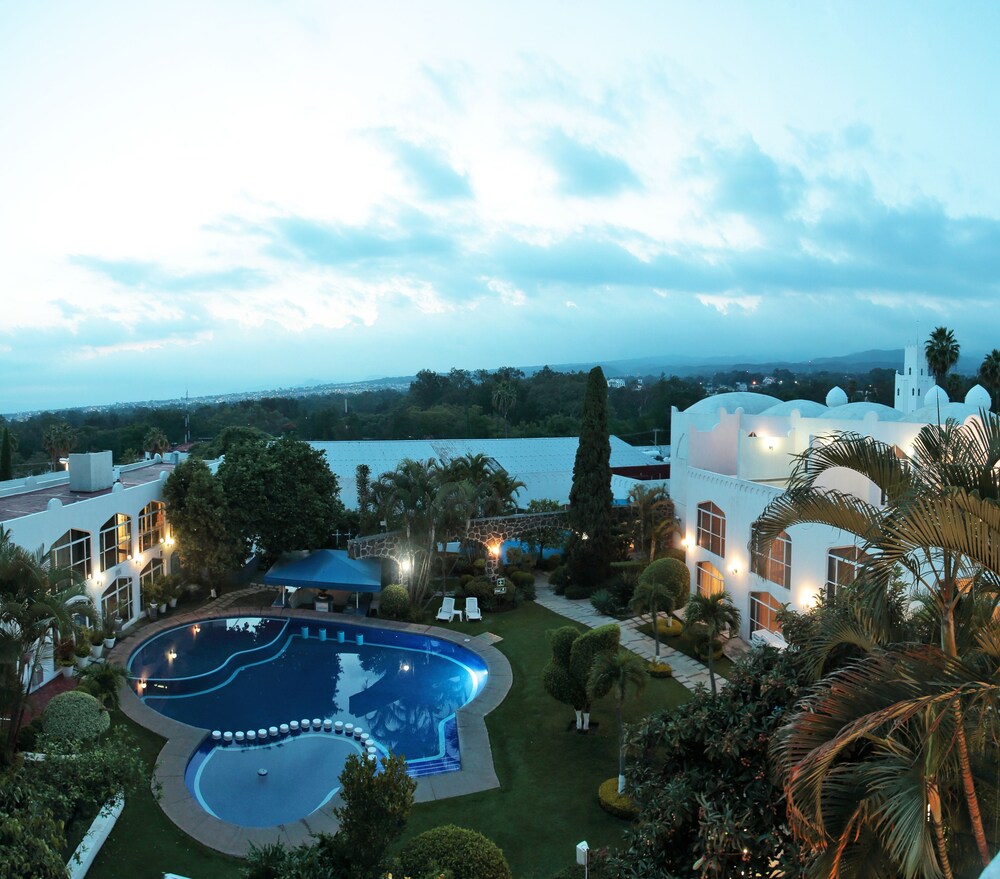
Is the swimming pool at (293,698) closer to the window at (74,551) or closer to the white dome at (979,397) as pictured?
the window at (74,551)

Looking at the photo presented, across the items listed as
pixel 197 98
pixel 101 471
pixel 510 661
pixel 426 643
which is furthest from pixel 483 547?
pixel 197 98

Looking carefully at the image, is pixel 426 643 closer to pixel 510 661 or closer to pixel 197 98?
pixel 510 661

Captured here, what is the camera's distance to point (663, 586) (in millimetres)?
18875

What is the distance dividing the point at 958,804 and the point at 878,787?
40.9 inches

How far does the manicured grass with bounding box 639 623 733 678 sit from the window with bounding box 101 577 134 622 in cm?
1509

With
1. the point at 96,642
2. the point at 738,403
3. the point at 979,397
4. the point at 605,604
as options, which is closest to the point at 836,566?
the point at 605,604

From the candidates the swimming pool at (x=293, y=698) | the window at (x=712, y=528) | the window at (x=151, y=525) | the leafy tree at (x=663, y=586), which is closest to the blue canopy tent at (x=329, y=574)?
the swimming pool at (x=293, y=698)

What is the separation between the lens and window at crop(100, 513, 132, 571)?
1948cm

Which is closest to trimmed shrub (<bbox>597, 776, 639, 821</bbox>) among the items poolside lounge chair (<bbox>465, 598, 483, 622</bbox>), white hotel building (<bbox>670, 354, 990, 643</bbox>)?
white hotel building (<bbox>670, 354, 990, 643</bbox>)

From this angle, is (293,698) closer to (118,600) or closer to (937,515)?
(118,600)

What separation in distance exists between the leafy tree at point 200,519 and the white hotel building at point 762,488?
15.2m

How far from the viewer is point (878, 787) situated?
159 inches

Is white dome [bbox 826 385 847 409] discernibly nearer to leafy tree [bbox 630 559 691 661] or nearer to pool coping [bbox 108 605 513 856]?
leafy tree [bbox 630 559 691 661]

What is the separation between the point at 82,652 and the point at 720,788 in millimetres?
16189
